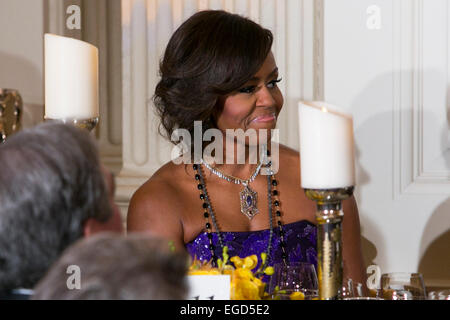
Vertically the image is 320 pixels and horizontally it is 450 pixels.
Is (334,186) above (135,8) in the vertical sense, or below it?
below

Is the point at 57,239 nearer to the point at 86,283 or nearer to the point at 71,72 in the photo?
the point at 86,283

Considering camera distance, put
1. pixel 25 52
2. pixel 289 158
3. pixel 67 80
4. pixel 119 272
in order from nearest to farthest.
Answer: pixel 119 272 < pixel 67 80 < pixel 289 158 < pixel 25 52

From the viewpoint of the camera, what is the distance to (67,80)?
5.06ft

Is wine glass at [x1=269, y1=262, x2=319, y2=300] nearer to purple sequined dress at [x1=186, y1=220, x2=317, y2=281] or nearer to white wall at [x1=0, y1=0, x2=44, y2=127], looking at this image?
purple sequined dress at [x1=186, y1=220, x2=317, y2=281]

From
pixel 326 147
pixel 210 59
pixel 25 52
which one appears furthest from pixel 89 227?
pixel 25 52

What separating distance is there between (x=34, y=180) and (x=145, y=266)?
0.23 metres

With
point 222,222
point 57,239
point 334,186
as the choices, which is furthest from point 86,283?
point 222,222

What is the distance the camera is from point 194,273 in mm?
1241

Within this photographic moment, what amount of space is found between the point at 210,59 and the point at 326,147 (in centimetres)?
82

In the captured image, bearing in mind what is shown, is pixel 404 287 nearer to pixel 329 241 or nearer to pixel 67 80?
pixel 329 241

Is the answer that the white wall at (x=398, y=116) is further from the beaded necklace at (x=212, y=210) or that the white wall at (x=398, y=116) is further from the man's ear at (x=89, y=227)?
the man's ear at (x=89, y=227)

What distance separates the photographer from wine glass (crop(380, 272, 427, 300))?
54.7 inches
